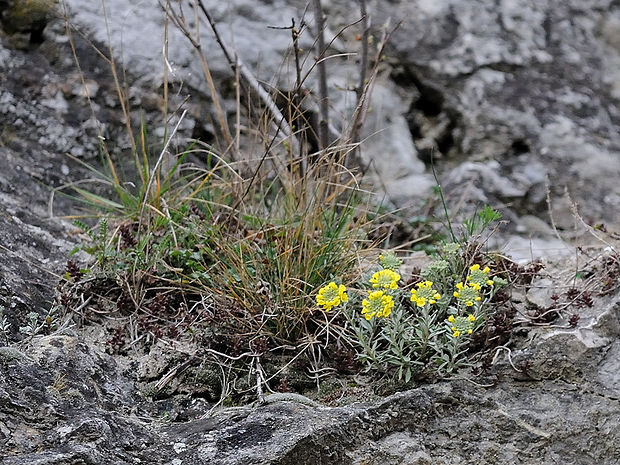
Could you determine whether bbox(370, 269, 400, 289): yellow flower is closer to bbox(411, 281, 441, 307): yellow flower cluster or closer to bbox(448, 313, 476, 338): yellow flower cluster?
bbox(411, 281, 441, 307): yellow flower cluster

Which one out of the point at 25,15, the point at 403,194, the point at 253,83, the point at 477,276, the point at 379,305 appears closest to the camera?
the point at 379,305

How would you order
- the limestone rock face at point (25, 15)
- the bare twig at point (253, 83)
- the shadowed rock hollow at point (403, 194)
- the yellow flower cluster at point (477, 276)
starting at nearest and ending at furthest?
the shadowed rock hollow at point (403, 194), the yellow flower cluster at point (477, 276), the bare twig at point (253, 83), the limestone rock face at point (25, 15)

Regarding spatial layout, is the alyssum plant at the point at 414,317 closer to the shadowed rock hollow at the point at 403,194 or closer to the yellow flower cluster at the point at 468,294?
the yellow flower cluster at the point at 468,294

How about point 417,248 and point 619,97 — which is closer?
point 417,248

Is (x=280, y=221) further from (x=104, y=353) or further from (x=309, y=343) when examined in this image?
(x=104, y=353)

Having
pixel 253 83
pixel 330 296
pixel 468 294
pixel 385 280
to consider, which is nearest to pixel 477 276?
pixel 468 294

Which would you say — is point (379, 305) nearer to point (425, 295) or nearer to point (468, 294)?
point (425, 295)

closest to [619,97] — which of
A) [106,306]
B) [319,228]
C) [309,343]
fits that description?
[319,228]

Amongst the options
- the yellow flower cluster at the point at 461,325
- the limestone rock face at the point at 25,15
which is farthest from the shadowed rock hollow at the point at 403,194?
the yellow flower cluster at the point at 461,325
